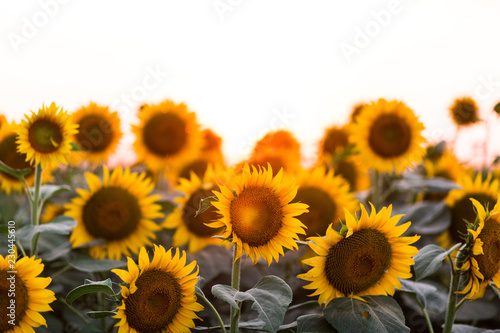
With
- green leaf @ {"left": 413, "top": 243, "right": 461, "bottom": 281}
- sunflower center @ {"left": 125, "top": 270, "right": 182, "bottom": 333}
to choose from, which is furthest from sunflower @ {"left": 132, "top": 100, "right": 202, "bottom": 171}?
green leaf @ {"left": 413, "top": 243, "right": 461, "bottom": 281}

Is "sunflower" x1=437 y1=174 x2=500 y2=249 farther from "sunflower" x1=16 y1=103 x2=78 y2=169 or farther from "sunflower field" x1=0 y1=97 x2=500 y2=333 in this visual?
"sunflower" x1=16 y1=103 x2=78 y2=169

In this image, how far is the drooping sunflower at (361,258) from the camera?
138 cm

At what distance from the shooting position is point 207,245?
7.42 feet

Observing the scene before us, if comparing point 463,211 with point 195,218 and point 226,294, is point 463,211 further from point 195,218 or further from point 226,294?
point 226,294

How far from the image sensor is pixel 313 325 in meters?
1.40

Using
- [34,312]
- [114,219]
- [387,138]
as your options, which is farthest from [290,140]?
[34,312]

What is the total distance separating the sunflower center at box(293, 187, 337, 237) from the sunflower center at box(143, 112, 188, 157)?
103cm

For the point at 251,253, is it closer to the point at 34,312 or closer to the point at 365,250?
the point at 365,250

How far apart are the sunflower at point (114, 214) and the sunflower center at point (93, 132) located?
2.22 ft

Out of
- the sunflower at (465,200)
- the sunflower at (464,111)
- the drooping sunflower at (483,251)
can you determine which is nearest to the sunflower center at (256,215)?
the drooping sunflower at (483,251)

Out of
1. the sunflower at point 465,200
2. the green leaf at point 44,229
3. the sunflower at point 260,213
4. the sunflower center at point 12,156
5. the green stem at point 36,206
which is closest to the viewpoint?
the sunflower at point 260,213

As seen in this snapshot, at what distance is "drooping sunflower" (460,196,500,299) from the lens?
1385 mm

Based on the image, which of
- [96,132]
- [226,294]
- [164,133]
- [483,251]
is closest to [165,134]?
[164,133]

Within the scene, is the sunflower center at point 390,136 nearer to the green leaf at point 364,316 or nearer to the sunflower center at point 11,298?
the green leaf at point 364,316
